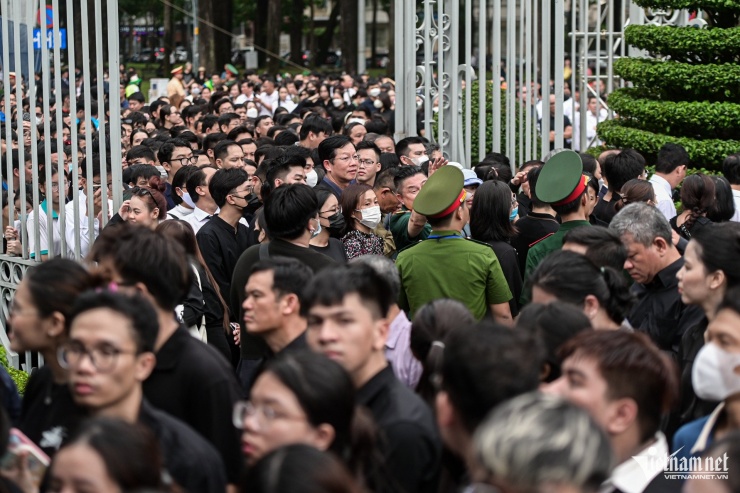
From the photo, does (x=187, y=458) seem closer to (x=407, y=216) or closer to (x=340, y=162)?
A: (x=407, y=216)

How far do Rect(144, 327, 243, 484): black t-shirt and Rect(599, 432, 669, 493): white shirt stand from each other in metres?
1.43

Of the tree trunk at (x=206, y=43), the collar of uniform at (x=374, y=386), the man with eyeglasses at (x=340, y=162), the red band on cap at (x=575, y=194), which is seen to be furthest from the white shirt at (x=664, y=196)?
the tree trunk at (x=206, y=43)

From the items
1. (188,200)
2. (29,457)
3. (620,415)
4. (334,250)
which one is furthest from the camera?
(188,200)

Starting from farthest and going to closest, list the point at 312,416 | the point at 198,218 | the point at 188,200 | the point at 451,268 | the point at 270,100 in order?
the point at 270,100 → the point at 188,200 → the point at 198,218 → the point at 451,268 → the point at 312,416

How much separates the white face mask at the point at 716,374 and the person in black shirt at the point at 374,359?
935 mm

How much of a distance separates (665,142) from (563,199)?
4.17 metres

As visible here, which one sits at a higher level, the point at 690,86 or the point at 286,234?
the point at 690,86

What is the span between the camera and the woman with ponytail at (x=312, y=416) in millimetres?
3447

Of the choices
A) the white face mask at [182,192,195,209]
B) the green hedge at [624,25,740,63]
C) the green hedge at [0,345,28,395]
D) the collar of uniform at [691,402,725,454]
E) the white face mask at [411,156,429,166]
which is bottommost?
the green hedge at [0,345,28,395]

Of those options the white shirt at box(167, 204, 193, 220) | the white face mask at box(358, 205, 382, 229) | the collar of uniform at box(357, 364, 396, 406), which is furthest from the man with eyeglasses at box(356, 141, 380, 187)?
the collar of uniform at box(357, 364, 396, 406)

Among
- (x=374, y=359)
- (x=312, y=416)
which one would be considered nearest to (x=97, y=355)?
(x=312, y=416)

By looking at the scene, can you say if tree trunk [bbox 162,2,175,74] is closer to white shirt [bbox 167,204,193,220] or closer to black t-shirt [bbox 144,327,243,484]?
white shirt [bbox 167,204,193,220]

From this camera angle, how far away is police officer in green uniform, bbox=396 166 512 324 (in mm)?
6625

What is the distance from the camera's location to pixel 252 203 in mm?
8820
